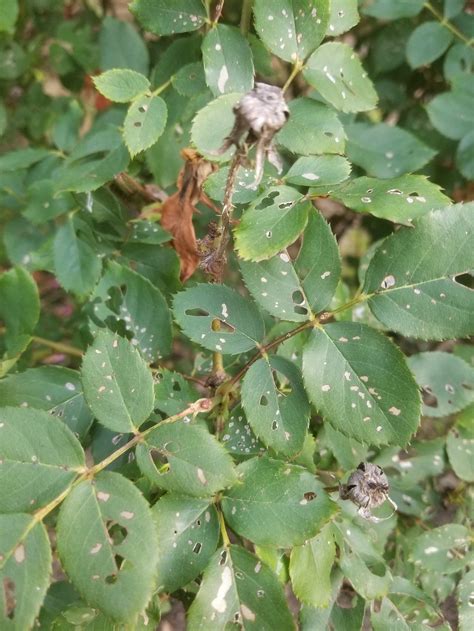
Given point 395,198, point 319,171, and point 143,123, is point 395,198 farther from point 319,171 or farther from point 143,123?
point 143,123

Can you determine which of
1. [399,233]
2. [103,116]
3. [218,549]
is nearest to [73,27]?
[103,116]

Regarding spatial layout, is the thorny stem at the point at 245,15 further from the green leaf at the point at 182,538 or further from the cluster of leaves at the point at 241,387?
the green leaf at the point at 182,538

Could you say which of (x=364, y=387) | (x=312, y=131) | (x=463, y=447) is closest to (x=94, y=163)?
(x=312, y=131)

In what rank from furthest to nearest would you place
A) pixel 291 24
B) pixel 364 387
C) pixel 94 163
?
1. pixel 94 163
2. pixel 291 24
3. pixel 364 387

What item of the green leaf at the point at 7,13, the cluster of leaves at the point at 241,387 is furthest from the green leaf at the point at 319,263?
the green leaf at the point at 7,13

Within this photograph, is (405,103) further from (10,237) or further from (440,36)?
(10,237)

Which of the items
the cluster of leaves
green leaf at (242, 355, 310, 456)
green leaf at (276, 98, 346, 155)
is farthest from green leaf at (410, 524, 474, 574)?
green leaf at (276, 98, 346, 155)
